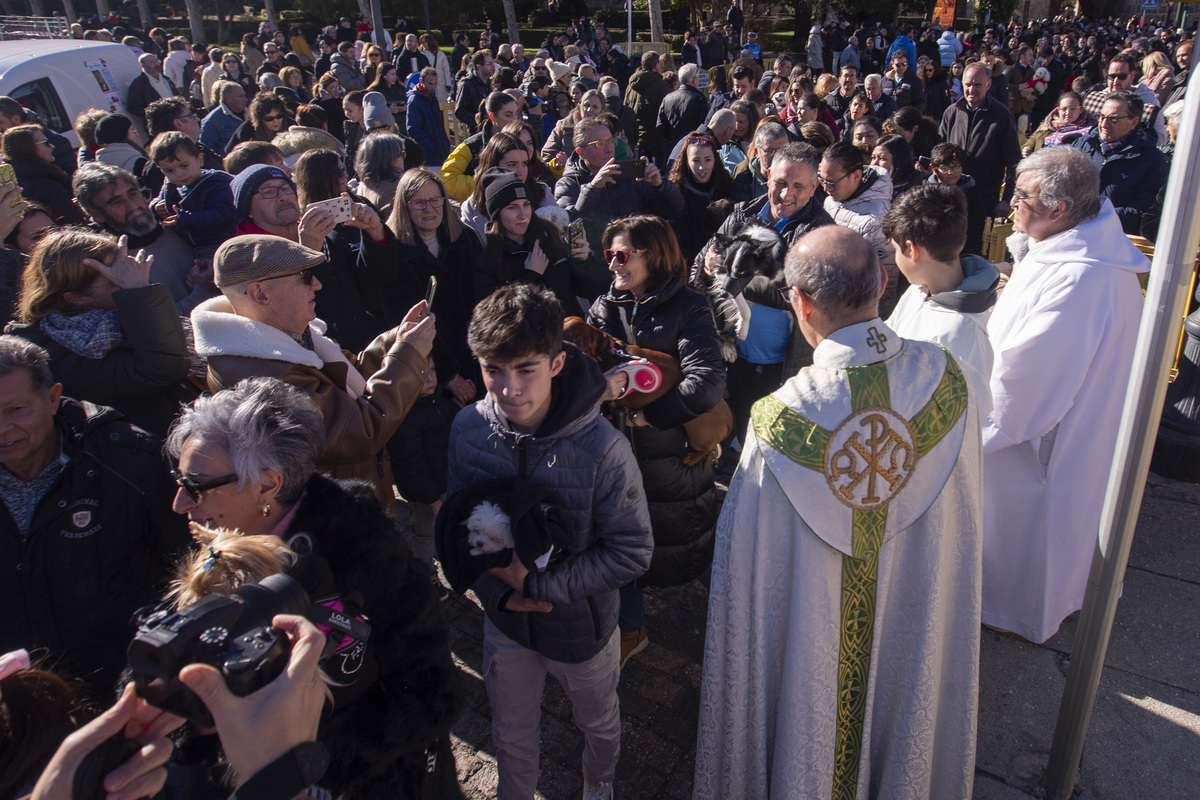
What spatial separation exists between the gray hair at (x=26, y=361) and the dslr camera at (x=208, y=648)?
3.91ft

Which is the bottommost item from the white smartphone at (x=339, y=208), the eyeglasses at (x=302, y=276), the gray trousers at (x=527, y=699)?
the gray trousers at (x=527, y=699)

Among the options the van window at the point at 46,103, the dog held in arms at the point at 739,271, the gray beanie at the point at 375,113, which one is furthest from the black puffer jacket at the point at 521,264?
the van window at the point at 46,103

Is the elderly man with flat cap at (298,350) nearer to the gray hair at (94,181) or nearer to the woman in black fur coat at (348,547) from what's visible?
the woman in black fur coat at (348,547)

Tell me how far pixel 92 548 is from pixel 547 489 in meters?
1.32

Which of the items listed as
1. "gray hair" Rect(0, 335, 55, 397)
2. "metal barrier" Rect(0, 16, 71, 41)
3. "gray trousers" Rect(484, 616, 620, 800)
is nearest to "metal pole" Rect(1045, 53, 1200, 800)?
"gray trousers" Rect(484, 616, 620, 800)

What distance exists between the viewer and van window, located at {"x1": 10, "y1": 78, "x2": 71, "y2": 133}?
9.35m

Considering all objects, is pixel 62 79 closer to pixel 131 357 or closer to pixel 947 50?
pixel 131 357

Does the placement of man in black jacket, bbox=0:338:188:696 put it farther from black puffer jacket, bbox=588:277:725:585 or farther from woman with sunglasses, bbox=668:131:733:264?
woman with sunglasses, bbox=668:131:733:264

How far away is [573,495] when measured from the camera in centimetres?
226

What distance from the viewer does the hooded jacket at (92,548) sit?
6.94 ft

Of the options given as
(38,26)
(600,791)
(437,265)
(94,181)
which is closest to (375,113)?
(94,181)

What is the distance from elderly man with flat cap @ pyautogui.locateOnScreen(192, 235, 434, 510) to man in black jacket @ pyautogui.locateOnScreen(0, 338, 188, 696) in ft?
1.23

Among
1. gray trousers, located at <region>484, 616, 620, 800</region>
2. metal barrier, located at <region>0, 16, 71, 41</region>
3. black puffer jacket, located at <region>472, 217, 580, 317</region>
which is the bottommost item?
gray trousers, located at <region>484, 616, 620, 800</region>

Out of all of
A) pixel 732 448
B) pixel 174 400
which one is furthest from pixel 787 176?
pixel 174 400
